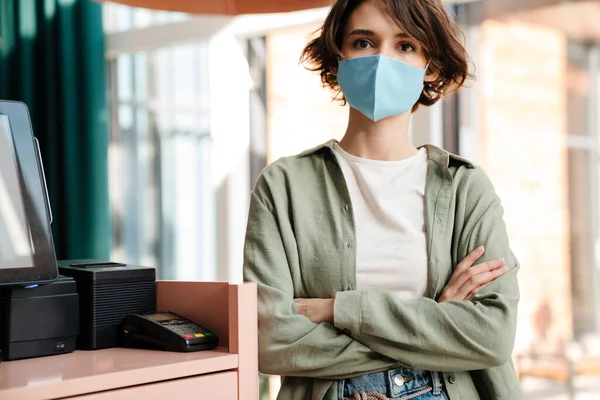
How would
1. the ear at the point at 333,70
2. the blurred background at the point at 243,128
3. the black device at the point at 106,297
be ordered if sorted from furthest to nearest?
the blurred background at the point at 243,128
the ear at the point at 333,70
the black device at the point at 106,297

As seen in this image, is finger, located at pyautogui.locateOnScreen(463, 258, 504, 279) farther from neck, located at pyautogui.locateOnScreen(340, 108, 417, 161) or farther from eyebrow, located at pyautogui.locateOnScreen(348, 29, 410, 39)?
eyebrow, located at pyautogui.locateOnScreen(348, 29, 410, 39)

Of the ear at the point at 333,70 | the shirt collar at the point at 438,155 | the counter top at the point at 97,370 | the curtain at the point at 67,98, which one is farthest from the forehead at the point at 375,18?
the curtain at the point at 67,98

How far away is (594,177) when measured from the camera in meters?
2.32

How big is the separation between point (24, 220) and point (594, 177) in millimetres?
1757

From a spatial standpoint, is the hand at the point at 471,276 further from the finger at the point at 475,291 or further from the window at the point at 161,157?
the window at the point at 161,157

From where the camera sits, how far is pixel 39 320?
119 centimetres

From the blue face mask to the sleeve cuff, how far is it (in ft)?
1.10

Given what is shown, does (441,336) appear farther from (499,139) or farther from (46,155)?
(46,155)

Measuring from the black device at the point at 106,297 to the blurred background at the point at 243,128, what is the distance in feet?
4.31

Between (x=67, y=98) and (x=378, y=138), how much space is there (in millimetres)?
2006

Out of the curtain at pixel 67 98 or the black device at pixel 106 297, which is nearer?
the black device at pixel 106 297

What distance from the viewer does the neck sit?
1.43 metres

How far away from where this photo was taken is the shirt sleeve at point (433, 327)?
1.28m

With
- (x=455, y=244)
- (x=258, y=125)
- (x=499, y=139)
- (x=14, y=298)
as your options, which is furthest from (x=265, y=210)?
(x=258, y=125)
